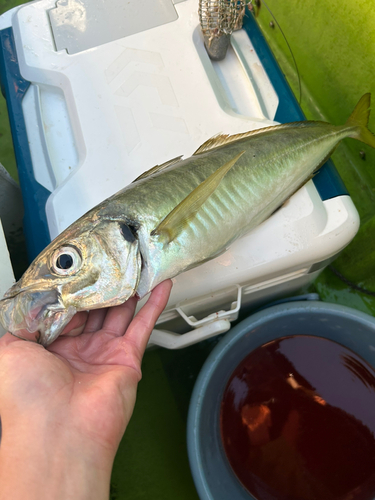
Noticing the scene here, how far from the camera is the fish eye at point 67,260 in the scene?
81cm

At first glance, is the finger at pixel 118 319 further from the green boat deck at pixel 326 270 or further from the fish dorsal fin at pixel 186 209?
the green boat deck at pixel 326 270

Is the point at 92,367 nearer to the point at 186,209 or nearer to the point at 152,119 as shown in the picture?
the point at 186,209

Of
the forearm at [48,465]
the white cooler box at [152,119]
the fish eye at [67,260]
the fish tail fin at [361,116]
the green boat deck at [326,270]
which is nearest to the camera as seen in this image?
the forearm at [48,465]

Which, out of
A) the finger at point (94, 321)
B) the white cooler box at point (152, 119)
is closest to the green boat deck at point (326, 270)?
the white cooler box at point (152, 119)

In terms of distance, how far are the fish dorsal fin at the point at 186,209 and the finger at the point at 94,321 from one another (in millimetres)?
347

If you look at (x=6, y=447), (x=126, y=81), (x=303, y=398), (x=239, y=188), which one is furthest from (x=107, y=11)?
(x=303, y=398)

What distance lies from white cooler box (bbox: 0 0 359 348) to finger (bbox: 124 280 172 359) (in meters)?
0.12

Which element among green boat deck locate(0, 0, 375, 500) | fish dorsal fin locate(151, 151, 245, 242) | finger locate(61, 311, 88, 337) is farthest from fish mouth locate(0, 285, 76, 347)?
green boat deck locate(0, 0, 375, 500)

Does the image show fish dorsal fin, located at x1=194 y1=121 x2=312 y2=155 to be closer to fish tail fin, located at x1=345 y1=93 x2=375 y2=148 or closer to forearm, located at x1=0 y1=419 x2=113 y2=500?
fish tail fin, located at x1=345 y1=93 x2=375 y2=148

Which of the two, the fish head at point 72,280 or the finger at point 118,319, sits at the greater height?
the fish head at point 72,280

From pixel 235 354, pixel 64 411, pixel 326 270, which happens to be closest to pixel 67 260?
pixel 64 411

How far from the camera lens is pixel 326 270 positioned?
184 centimetres

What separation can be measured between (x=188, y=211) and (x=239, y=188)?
0.22m

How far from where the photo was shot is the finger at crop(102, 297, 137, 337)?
102 centimetres
